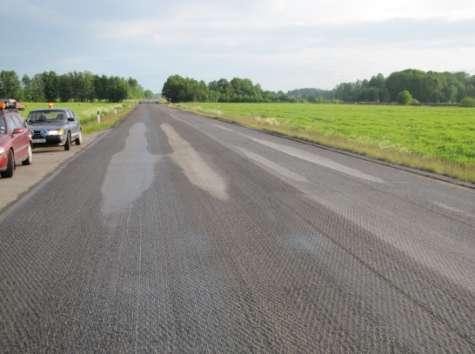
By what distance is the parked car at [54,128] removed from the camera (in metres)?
16.6

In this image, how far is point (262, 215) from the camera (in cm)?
686

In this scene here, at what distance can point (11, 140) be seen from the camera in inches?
447

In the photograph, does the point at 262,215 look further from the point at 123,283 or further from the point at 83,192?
the point at 83,192

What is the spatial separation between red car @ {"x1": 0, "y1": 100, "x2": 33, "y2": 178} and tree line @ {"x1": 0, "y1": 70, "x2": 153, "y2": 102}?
15743 cm

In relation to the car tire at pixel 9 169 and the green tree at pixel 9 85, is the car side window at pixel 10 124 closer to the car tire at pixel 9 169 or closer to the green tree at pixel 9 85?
the car tire at pixel 9 169

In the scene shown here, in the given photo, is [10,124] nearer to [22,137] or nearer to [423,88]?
[22,137]

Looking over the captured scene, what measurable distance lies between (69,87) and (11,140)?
177 meters

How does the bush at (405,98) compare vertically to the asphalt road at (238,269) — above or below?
above

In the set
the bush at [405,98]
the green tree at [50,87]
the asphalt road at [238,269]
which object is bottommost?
the asphalt road at [238,269]

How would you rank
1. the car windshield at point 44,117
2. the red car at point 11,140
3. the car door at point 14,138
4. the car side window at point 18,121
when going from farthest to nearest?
the car windshield at point 44,117, the car side window at point 18,121, the car door at point 14,138, the red car at point 11,140

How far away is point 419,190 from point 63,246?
6.96 metres

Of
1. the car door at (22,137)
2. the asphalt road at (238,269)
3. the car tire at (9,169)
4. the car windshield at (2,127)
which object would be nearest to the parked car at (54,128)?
the car door at (22,137)

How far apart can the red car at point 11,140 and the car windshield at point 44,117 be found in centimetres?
371

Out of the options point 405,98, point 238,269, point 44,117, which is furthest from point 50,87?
point 238,269
